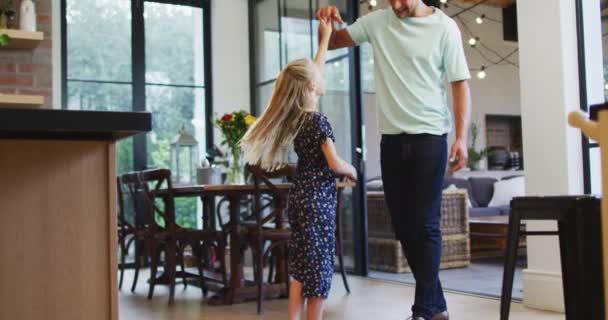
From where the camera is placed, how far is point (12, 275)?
1449mm

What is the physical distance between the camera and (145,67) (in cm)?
648

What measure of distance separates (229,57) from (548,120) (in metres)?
3.95

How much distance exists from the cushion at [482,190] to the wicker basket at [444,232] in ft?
8.53

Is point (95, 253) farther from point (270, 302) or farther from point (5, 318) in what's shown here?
point (270, 302)

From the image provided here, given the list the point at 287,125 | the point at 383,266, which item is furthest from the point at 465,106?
the point at 383,266

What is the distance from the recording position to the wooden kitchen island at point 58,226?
1.45 m

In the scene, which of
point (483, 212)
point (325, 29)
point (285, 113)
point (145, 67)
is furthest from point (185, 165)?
point (325, 29)

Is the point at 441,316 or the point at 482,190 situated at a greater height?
the point at 482,190

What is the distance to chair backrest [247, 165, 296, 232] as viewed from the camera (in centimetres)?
364

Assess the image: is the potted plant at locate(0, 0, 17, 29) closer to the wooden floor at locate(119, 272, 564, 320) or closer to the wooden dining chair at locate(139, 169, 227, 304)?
the wooden dining chair at locate(139, 169, 227, 304)

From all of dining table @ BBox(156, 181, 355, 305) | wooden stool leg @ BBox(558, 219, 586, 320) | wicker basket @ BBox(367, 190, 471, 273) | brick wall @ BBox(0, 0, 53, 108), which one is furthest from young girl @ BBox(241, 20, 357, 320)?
wicker basket @ BBox(367, 190, 471, 273)

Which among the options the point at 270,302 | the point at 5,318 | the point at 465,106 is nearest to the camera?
the point at 5,318

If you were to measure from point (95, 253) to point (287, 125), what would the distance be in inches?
53.1

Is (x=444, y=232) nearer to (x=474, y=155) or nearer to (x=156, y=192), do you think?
(x=156, y=192)
